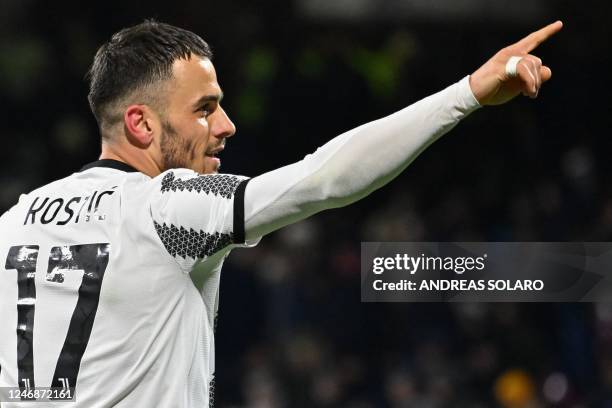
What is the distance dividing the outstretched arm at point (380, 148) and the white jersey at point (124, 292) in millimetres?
96

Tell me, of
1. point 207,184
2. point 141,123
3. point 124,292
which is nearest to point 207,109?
point 141,123

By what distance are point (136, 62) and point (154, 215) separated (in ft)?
1.60

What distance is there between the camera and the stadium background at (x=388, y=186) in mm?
7160

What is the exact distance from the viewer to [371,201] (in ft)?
28.0

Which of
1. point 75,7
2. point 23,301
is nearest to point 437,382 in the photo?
point 75,7

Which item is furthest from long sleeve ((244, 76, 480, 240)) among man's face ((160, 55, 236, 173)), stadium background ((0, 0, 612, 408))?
stadium background ((0, 0, 612, 408))

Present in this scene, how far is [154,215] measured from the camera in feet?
6.94

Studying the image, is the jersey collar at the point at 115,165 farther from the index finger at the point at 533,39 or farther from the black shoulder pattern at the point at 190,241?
the index finger at the point at 533,39

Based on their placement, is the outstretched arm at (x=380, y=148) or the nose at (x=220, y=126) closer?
the outstretched arm at (x=380, y=148)

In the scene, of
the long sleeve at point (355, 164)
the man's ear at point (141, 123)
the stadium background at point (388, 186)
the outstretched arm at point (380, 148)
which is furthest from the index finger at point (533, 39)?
the stadium background at point (388, 186)

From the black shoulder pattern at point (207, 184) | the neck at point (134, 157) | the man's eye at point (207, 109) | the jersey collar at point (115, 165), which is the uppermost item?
the man's eye at point (207, 109)

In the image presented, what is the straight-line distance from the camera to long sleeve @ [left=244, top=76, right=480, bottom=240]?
1.92 meters

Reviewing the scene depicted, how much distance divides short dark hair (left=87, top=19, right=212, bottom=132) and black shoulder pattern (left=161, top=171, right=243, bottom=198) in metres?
0.34

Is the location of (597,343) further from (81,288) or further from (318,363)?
(81,288)
